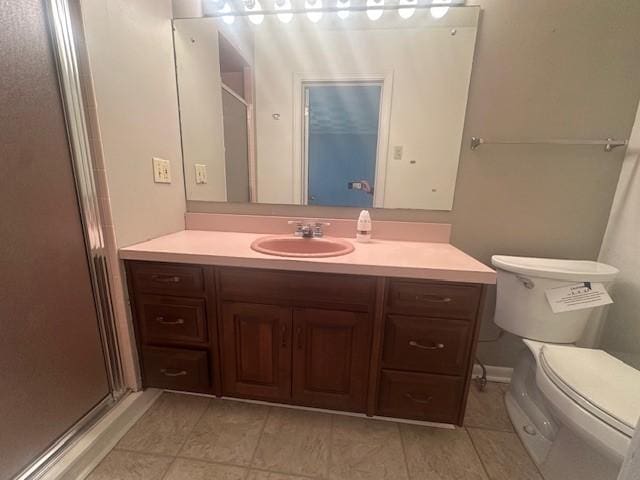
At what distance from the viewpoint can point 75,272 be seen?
3.28ft

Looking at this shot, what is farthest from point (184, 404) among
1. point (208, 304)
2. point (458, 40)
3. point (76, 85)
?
point (458, 40)

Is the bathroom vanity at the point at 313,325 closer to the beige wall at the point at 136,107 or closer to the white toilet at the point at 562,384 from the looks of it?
the beige wall at the point at 136,107

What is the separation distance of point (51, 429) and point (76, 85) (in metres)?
1.21

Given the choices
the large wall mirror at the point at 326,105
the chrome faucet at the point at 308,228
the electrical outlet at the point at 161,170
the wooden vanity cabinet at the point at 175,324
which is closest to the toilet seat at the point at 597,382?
the large wall mirror at the point at 326,105

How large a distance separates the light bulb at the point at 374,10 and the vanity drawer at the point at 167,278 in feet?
4.55

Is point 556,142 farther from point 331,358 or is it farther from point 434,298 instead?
point 331,358

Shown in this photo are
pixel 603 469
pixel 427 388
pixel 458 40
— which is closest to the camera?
pixel 603 469

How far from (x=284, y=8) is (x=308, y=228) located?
1.07m

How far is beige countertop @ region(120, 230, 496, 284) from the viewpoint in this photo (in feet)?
3.20

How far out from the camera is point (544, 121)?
125cm

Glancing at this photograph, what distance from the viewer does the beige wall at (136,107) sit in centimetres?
100

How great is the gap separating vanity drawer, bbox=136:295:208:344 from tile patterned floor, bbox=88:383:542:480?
0.38 metres

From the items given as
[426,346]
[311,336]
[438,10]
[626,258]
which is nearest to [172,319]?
[311,336]

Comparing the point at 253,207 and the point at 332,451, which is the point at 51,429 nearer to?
the point at 332,451
